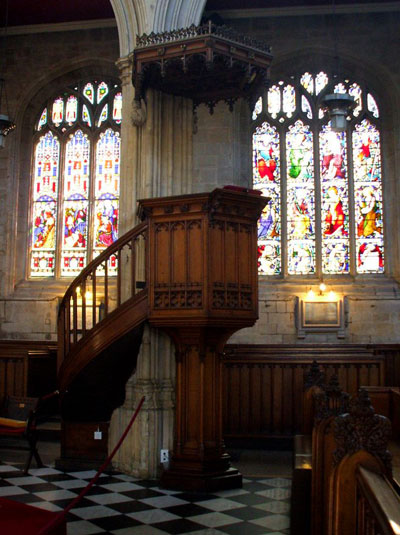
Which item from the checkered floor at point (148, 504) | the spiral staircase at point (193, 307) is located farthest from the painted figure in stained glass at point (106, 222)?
the checkered floor at point (148, 504)

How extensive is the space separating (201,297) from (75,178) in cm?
703

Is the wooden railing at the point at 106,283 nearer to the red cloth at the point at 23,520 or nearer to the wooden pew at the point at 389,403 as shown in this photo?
the wooden pew at the point at 389,403

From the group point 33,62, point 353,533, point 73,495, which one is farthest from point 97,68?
point 353,533

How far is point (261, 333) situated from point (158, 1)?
18.2ft

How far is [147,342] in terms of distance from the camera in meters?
6.35

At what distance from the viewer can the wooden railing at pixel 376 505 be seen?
1461 millimetres

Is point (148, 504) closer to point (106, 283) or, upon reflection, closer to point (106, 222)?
point (106, 283)

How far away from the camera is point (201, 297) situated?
216 inches

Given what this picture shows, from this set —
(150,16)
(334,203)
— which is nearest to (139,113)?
(150,16)

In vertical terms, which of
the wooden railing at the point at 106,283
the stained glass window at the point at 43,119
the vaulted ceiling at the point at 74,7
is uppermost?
the vaulted ceiling at the point at 74,7

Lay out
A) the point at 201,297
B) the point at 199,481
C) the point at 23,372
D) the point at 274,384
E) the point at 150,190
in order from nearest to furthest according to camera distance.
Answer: the point at 201,297, the point at 199,481, the point at 150,190, the point at 274,384, the point at 23,372

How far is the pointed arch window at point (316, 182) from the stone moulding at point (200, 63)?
14.3 feet

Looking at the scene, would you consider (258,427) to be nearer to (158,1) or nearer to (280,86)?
(158,1)

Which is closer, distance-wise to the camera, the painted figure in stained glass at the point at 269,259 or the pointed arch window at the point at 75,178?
the painted figure in stained glass at the point at 269,259
